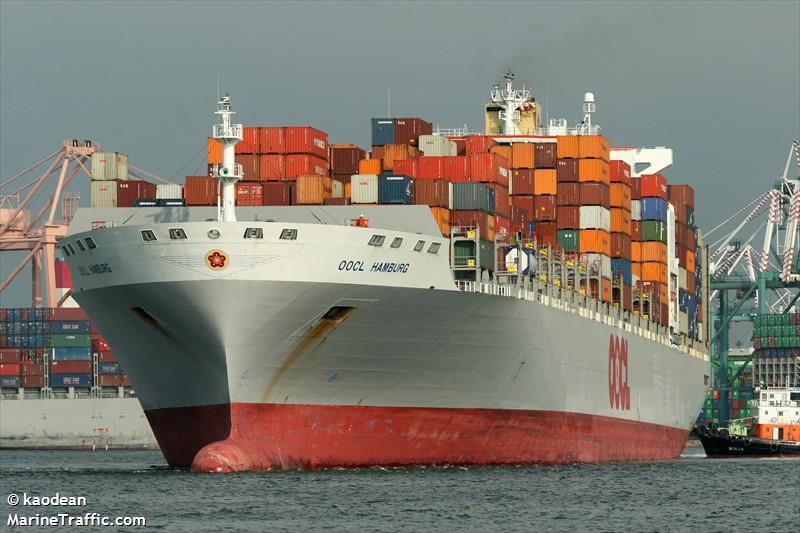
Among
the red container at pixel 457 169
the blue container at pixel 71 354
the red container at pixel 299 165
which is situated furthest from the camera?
the blue container at pixel 71 354

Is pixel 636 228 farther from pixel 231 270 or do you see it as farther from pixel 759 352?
pixel 759 352

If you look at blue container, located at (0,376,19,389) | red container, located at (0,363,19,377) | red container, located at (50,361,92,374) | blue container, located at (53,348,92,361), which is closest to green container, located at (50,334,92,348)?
blue container, located at (53,348,92,361)

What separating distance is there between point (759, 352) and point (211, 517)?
9539 cm

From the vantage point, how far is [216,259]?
45.2 metres

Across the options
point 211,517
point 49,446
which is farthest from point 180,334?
point 49,446

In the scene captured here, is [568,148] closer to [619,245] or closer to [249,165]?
[619,245]

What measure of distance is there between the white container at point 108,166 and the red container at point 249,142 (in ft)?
13.4

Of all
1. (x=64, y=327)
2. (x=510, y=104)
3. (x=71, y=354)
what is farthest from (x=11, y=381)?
(x=510, y=104)

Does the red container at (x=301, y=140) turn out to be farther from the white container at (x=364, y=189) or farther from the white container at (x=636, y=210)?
the white container at (x=636, y=210)

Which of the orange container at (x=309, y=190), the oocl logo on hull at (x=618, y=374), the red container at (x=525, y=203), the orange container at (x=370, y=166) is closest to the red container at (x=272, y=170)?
the orange container at (x=309, y=190)

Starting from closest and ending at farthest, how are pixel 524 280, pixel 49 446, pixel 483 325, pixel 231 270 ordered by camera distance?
pixel 231 270
pixel 483 325
pixel 524 280
pixel 49 446

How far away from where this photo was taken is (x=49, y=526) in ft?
121

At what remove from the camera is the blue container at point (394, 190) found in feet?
167

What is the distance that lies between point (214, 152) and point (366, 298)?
9.40 m
